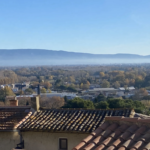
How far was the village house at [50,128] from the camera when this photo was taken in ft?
26.0

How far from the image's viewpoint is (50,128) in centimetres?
802

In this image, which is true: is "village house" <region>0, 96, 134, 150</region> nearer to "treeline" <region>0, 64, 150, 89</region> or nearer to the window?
the window

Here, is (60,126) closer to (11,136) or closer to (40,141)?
(40,141)

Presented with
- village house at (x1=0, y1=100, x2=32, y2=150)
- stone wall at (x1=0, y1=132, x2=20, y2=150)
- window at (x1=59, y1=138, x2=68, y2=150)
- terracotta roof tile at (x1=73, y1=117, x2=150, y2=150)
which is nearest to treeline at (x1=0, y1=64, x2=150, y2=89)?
village house at (x1=0, y1=100, x2=32, y2=150)

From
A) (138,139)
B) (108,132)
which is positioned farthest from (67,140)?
(138,139)

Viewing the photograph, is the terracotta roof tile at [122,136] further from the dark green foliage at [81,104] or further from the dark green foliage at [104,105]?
the dark green foliage at [81,104]

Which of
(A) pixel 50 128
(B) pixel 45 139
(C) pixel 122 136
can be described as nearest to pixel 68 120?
(A) pixel 50 128

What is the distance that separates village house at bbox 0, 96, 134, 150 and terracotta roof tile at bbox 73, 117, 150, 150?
8.47ft

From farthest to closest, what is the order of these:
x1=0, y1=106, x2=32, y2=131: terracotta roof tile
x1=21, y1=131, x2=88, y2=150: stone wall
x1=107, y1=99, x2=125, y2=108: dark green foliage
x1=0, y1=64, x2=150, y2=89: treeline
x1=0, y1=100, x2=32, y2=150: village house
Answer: x1=0, y1=64, x2=150, y2=89: treeline
x1=107, y1=99, x2=125, y2=108: dark green foliage
x1=0, y1=106, x2=32, y2=131: terracotta roof tile
x1=0, y1=100, x2=32, y2=150: village house
x1=21, y1=131, x2=88, y2=150: stone wall

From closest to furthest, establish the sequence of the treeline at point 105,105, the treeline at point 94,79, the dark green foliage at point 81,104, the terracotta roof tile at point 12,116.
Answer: the terracotta roof tile at point 12,116, the treeline at point 105,105, the dark green foliage at point 81,104, the treeline at point 94,79

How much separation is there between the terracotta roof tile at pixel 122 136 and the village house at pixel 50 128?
102 inches


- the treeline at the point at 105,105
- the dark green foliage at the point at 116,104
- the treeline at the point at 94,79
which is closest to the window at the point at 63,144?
the treeline at the point at 105,105

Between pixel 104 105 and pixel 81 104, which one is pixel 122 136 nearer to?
pixel 104 105

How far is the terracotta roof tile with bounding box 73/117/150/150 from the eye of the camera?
4.41 metres
